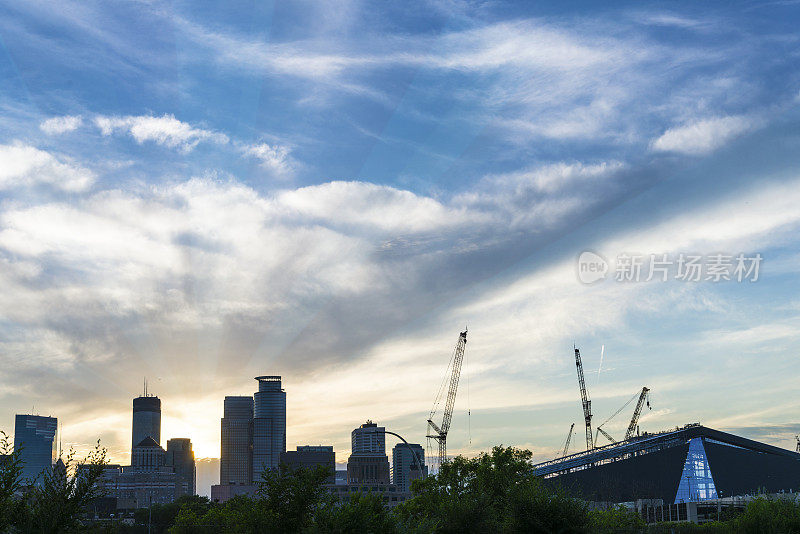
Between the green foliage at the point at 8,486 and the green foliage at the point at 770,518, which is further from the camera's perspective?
the green foliage at the point at 770,518

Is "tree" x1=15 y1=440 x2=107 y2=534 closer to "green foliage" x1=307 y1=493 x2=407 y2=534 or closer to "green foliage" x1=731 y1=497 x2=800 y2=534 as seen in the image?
"green foliage" x1=307 y1=493 x2=407 y2=534

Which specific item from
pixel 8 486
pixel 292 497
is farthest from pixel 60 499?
pixel 292 497

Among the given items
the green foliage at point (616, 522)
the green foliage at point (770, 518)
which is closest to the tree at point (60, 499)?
the green foliage at point (616, 522)

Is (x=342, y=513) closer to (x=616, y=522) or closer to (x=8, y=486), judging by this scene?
(x=8, y=486)

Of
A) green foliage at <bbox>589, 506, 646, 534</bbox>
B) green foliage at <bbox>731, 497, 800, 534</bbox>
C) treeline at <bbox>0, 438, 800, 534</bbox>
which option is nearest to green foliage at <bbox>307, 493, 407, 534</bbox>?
treeline at <bbox>0, 438, 800, 534</bbox>

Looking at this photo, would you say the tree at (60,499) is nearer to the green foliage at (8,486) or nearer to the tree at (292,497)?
the green foliage at (8,486)

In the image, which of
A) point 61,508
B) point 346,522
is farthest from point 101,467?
point 346,522

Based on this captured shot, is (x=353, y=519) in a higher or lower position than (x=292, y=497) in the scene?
lower

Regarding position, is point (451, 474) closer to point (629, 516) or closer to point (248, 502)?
point (629, 516)

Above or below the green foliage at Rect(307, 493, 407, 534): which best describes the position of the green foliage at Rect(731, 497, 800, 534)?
below

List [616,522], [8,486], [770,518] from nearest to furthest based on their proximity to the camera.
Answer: [8,486] < [770,518] < [616,522]

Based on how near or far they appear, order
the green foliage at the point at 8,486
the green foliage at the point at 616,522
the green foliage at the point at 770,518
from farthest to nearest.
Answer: the green foliage at the point at 770,518 < the green foliage at the point at 616,522 < the green foliage at the point at 8,486

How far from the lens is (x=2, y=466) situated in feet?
119

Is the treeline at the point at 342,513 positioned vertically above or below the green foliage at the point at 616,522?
above
